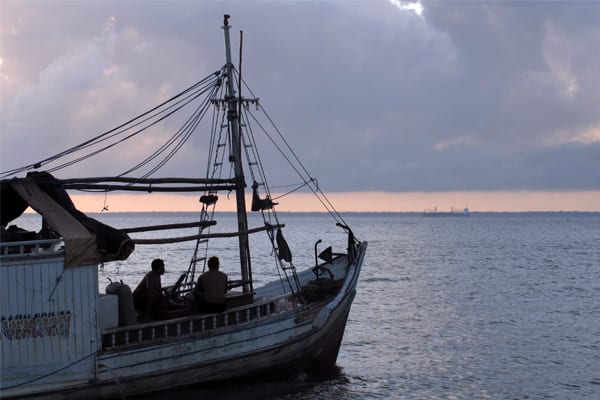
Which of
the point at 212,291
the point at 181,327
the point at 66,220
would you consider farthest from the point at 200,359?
the point at 66,220

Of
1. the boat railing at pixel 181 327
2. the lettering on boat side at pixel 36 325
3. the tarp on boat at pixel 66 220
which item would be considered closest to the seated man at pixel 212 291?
the boat railing at pixel 181 327

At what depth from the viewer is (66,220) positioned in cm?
1295

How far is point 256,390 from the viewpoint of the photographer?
49.5 ft

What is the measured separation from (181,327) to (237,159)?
5.10 m

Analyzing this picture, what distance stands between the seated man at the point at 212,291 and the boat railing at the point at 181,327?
0.21 meters

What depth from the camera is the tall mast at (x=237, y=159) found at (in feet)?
54.6

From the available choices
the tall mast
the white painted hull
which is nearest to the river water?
the white painted hull

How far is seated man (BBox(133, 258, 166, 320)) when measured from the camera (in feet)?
47.4

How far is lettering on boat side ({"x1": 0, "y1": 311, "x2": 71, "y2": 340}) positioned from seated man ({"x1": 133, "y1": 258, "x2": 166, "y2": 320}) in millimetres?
2336

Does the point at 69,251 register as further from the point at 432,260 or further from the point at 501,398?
the point at 432,260

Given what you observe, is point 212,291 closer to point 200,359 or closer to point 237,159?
point 200,359

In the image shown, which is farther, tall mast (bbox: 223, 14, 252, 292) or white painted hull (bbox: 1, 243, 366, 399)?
tall mast (bbox: 223, 14, 252, 292)

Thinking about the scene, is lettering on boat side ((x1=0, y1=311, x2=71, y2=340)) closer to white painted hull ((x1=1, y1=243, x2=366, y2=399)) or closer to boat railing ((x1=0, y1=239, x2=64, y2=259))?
white painted hull ((x1=1, y1=243, x2=366, y2=399))

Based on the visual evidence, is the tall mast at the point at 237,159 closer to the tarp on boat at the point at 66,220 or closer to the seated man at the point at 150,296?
the seated man at the point at 150,296
